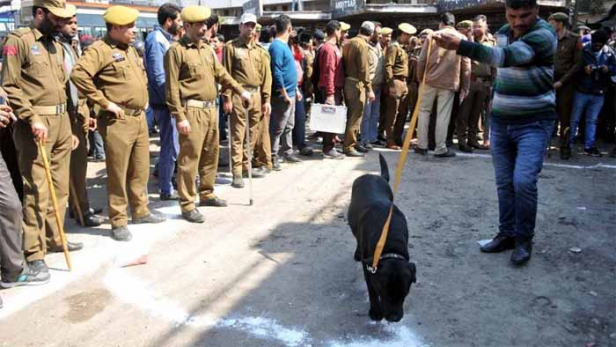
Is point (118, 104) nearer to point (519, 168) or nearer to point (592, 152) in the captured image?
point (519, 168)

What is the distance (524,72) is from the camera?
4.01 metres

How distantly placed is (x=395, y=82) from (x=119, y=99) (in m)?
5.30

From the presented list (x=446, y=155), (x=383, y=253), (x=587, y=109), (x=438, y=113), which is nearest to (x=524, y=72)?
(x=383, y=253)

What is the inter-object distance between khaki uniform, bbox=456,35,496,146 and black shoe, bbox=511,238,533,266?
15.0 feet

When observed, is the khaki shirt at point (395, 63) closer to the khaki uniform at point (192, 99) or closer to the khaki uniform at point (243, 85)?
the khaki uniform at point (243, 85)

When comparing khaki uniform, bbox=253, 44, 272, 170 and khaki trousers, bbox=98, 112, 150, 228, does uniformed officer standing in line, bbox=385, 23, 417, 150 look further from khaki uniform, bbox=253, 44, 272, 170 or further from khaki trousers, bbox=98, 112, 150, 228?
khaki trousers, bbox=98, 112, 150, 228

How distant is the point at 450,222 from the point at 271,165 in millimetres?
3056

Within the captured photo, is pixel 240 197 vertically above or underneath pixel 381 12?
underneath

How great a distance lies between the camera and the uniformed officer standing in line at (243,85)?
6.62 meters

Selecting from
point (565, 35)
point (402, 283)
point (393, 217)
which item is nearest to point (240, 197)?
point (393, 217)

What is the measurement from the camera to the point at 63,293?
12.9 ft

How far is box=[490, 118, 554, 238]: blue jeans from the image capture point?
4141 millimetres

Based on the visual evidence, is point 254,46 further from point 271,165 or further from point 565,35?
point 565,35

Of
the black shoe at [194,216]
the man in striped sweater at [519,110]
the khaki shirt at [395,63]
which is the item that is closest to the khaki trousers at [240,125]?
the black shoe at [194,216]
